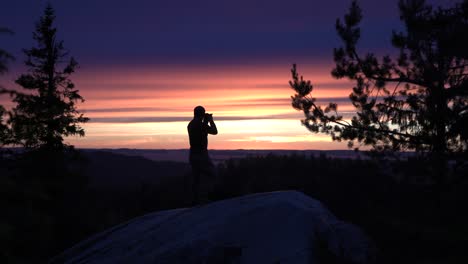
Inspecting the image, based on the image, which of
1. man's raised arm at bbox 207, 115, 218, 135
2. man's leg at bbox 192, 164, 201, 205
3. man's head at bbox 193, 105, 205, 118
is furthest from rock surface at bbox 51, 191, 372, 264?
man's head at bbox 193, 105, 205, 118

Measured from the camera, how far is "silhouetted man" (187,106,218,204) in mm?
12281

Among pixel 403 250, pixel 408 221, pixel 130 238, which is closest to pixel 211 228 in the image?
pixel 130 238

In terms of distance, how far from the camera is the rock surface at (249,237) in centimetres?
827

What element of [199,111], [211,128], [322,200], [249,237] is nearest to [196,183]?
[211,128]

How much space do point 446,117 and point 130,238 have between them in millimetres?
8294

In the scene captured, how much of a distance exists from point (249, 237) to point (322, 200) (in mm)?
3251

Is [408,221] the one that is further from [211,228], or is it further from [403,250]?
[211,228]

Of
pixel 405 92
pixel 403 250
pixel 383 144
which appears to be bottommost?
pixel 403 250

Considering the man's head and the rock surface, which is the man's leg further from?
the rock surface

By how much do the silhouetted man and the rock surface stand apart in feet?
6.05

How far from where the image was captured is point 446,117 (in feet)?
40.9

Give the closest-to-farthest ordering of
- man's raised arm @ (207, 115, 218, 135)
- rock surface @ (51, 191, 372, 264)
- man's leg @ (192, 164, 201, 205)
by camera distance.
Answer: rock surface @ (51, 191, 372, 264), man's raised arm @ (207, 115, 218, 135), man's leg @ (192, 164, 201, 205)

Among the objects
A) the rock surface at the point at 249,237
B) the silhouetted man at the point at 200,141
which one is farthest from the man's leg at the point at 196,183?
the rock surface at the point at 249,237

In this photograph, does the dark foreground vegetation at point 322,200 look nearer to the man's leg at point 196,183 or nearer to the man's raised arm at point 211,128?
the man's leg at point 196,183
